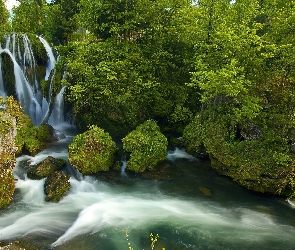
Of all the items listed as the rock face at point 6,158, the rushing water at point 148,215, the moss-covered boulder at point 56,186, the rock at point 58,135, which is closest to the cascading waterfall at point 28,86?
the rock at point 58,135

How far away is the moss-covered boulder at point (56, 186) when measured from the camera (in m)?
14.2

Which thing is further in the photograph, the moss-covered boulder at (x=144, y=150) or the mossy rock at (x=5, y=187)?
the moss-covered boulder at (x=144, y=150)

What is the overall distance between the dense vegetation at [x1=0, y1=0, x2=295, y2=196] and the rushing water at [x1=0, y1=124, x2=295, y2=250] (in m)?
1.65

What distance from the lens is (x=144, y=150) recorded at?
1700cm

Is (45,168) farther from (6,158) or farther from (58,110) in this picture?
(58,110)

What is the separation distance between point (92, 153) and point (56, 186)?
287 cm

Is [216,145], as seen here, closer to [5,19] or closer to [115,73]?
[115,73]

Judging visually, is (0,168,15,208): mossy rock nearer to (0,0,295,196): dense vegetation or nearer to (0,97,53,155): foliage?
(0,97,53,155): foliage

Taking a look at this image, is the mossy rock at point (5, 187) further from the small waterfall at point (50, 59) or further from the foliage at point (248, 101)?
the small waterfall at point (50, 59)

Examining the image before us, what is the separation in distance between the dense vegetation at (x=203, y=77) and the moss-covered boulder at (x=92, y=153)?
3283mm

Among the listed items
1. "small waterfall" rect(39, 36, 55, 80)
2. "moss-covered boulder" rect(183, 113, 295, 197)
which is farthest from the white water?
"small waterfall" rect(39, 36, 55, 80)

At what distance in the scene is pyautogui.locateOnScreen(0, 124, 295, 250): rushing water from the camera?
11.6 metres

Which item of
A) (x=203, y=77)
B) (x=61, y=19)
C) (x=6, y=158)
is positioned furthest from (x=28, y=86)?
(x=203, y=77)

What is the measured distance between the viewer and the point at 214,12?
687 inches
